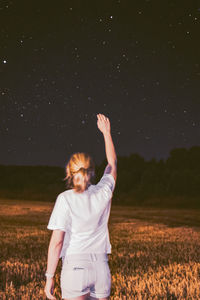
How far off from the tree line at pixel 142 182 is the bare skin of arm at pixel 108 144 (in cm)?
4918

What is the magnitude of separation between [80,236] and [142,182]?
66289 mm

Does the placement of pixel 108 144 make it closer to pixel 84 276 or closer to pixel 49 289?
pixel 84 276

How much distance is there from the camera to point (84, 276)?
9.60 ft

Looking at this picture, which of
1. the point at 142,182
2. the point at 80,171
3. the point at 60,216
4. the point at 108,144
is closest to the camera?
the point at 80,171

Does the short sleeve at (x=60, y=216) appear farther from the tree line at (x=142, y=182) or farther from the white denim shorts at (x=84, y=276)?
the tree line at (x=142, y=182)

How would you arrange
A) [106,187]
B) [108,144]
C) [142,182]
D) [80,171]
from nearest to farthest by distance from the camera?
[80,171] < [106,187] < [108,144] < [142,182]

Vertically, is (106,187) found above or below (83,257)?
above

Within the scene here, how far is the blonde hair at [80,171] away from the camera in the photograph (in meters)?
2.83

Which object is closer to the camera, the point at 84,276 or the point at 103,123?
the point at 84,276

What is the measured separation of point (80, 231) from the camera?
9.83 ft

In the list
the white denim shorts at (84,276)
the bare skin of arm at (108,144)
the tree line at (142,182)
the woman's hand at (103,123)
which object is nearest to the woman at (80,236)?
the white denim shorts at (84,276)

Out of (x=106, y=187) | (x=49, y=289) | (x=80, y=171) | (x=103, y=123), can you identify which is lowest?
(x=49, y=289)

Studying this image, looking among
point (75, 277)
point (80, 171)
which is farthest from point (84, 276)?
point (80, 171)

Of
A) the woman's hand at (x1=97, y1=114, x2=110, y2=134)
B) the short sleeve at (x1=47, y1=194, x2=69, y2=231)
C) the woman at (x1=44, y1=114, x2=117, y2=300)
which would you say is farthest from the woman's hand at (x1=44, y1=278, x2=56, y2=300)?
the woman's hand at (x1=97, y1=114, x2=110, y2=134)
